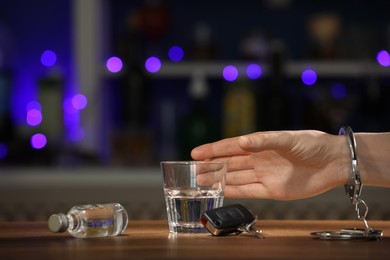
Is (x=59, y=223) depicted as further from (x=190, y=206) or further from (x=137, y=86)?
(x=137, y=86)

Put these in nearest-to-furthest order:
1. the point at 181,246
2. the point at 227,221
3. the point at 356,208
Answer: the point at 181,246, the point at 227,221, the point at 356,208

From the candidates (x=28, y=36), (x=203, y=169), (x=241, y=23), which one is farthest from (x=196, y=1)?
(x=203, y=169)

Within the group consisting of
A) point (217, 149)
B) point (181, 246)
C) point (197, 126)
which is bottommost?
point (181, 246)

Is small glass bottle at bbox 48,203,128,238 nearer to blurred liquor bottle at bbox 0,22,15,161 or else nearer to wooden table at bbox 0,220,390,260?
wooden table at bbox 0,220,390,260

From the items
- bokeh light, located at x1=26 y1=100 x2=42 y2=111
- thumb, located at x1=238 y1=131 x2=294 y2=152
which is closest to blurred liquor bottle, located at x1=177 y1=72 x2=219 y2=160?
bokeh light, located at x1=26 y1=100 x2=42 y2=111

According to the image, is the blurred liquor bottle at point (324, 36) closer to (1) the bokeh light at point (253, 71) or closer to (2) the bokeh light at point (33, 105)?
(1) the bokeh light at point (253, 71)

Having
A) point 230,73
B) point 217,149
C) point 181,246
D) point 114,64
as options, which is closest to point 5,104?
point 114,64

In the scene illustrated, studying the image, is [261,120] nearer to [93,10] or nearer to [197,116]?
[197,116]
